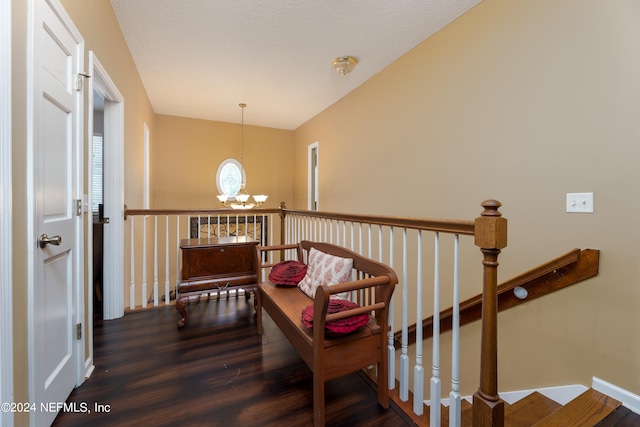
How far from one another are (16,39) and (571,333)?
318 cm

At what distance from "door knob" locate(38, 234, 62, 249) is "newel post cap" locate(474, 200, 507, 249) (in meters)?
1.88

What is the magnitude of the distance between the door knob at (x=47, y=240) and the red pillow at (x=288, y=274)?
52.7 inches

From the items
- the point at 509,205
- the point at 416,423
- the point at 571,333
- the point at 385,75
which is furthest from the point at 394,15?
the point at 416,423

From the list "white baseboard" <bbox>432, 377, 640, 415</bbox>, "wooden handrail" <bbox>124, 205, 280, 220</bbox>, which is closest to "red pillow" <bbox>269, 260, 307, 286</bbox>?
"wooden handrail" <bbox>124, 205, 280, 220</bbox>

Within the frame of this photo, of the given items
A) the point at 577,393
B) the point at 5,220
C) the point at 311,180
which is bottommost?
the point at 577,393

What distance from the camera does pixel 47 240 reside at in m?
1.29

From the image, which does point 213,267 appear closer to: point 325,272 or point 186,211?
point 186,211

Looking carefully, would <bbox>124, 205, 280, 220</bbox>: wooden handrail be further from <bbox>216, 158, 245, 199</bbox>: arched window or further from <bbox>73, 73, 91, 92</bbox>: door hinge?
<bbox>216, 158, 245, 199</bbox>: arched window

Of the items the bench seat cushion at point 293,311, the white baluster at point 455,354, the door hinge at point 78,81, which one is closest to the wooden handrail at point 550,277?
the white baluster at point 455,354

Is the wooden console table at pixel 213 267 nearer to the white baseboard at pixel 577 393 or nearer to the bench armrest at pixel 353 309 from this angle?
the bench armrest at pixel 353 309

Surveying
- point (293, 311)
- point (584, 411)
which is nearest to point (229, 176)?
point (293, 311)

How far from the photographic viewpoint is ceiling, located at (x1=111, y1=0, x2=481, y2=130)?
232 cm

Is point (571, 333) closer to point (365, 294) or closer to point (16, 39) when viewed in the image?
point (365, 294)

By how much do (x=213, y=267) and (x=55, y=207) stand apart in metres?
1.37
